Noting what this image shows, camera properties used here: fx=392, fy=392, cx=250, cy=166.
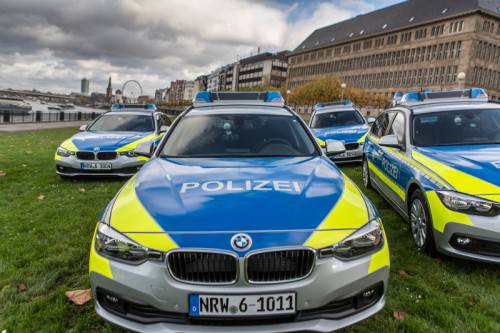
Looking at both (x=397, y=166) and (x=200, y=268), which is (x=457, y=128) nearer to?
(x=397, y=166)

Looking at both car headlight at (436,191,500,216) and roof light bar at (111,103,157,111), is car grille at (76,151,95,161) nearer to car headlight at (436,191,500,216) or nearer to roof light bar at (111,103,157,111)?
roof light bar at (111,103,157,111)

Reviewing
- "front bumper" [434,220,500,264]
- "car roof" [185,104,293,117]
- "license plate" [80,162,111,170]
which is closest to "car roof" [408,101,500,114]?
"car roof" [185,104,293,117]

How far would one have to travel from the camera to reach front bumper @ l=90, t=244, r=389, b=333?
215 cm

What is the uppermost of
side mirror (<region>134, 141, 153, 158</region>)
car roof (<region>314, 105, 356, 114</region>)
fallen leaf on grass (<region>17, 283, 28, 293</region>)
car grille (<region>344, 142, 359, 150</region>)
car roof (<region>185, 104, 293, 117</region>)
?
car roof (<region>314, 105, 356, 114</region>)

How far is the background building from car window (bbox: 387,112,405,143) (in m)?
69.1

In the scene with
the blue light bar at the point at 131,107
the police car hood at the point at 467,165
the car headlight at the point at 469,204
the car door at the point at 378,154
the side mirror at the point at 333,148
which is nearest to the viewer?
the car headlight at the point at 469,204

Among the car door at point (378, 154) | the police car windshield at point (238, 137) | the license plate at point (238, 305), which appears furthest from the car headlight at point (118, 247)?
the car door at point (378, 154)

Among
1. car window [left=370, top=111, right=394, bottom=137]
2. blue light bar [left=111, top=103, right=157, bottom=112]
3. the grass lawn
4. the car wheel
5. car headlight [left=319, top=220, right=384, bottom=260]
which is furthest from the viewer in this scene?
blue light bar [left=111, top=103, right=157, bottom=112]

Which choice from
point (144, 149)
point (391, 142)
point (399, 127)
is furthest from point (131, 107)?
point (391, 142)

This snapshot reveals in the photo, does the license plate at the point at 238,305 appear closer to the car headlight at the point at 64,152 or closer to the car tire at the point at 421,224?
the car tire at the point at 421,224

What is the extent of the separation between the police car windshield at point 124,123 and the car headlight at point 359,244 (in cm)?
725

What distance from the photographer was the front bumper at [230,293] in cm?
215

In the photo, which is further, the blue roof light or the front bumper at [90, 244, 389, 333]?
the blue roof light

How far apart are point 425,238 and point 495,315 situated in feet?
3.64
